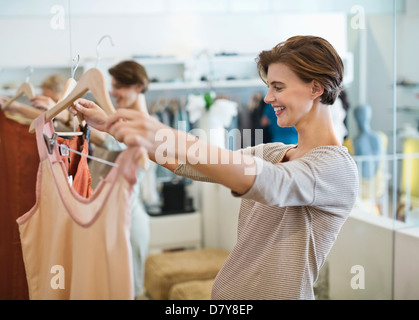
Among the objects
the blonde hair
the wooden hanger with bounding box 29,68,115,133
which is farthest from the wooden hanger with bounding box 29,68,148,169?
the blonde hair

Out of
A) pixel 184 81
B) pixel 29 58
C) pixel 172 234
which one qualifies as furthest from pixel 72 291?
pixel 184 81

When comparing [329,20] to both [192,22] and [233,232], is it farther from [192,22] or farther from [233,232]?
[233,232]

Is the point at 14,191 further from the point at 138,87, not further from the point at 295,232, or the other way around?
the point at 138,87

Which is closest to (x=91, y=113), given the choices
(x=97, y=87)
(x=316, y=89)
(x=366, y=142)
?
(x=97, y=87)

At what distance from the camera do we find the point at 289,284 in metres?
1.14

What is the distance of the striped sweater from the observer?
105 cm

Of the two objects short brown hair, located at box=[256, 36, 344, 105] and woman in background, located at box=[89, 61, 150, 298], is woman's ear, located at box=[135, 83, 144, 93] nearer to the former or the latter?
woman in background, located at box=[89, 61, 150, 298]

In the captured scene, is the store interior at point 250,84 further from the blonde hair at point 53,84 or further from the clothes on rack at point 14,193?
the clothes on rack at point 14,193

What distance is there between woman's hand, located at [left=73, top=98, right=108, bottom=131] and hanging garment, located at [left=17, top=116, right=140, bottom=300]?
0.14 m

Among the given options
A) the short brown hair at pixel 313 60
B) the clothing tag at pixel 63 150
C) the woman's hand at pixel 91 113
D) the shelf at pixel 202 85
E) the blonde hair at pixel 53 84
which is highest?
the shelf at pixel 202 85

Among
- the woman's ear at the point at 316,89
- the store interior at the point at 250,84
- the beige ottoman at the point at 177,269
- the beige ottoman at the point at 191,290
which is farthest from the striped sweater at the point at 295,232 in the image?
the beige ottoman at the point at 177,269

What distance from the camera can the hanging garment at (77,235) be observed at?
0.89 metres

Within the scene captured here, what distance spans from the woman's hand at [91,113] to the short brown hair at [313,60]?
0.48m

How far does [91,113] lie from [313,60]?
0.58 m
